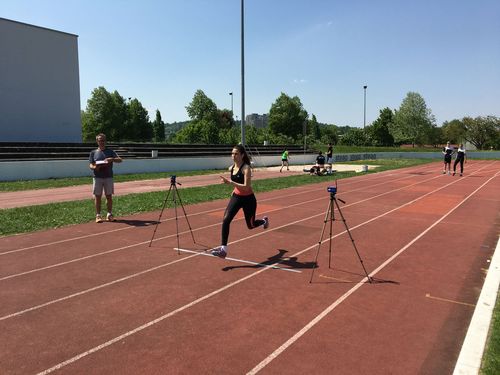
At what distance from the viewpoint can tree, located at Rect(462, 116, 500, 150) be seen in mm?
73775

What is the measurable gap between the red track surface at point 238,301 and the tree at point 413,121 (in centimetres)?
7829

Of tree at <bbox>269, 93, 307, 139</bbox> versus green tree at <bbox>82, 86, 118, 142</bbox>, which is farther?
tree at <bbox>269, 93, 307, 139</bbox>

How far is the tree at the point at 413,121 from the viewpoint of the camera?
81.4m

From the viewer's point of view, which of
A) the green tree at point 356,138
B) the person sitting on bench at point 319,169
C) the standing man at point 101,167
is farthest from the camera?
the green tree at point 356,138

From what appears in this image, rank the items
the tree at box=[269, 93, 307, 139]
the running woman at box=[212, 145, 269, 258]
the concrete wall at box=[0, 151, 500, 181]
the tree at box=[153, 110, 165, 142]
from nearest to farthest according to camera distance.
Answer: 1. the running woman at box=[212, 145, 269, 258]
2. the concrete wall at box=[0, 151, 500, 181]
3. the tree at box=[269, 93, 307, 139]
4. the tree at box=[153, 110, 165, 142]

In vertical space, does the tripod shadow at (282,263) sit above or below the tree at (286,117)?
below

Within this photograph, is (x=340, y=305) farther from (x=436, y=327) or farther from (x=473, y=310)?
(x=473, y=310)

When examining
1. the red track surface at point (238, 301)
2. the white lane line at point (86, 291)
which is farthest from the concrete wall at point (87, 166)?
the white lane line at point (86, 291)

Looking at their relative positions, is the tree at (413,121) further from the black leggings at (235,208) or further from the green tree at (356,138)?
the black leggings at (235,208)

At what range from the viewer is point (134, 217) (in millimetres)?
10438

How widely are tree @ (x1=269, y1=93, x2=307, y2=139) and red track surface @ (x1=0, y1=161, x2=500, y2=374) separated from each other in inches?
2763

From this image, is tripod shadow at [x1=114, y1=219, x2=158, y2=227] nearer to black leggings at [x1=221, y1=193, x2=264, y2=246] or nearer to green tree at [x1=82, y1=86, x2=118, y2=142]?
black leggings at [x1=221, y1=193, x2=264, y2=246]

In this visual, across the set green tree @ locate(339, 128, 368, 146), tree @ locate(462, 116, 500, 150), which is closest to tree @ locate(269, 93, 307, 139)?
green tree @ locate(339, 128, 368, 146)

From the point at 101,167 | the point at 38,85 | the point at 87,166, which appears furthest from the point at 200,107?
the point at 101,167
